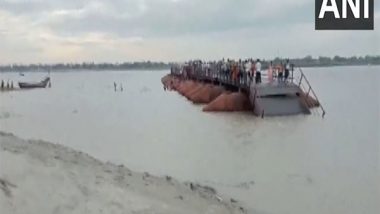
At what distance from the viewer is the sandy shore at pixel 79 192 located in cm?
566

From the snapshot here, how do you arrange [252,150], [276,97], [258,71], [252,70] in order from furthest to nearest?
[252,70] → [258,71] → [276,97] → [252,150]

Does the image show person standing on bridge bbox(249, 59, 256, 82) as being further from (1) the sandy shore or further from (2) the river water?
(1) the sandy shore

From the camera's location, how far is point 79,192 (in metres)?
6.25

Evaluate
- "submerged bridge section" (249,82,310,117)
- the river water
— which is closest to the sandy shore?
the river water

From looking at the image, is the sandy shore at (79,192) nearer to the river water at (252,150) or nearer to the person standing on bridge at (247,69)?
the river water at (252,150)

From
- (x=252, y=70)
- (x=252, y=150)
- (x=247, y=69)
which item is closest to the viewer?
(x=252, y=150)

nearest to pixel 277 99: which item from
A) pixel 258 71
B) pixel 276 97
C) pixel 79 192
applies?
pixel 276 97

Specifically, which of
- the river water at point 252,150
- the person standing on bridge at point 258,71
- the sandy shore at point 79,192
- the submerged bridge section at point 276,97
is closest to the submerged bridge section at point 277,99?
the submerged bridge section at point 276,97

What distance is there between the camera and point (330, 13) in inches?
358

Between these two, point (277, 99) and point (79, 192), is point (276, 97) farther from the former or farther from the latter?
point (79, 192)

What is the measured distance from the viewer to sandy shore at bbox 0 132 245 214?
18.6 ft

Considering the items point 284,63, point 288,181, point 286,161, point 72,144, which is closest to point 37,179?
point 288,181

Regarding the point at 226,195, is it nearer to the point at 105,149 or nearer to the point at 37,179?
the point at 37,179

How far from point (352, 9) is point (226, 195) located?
3.85m
